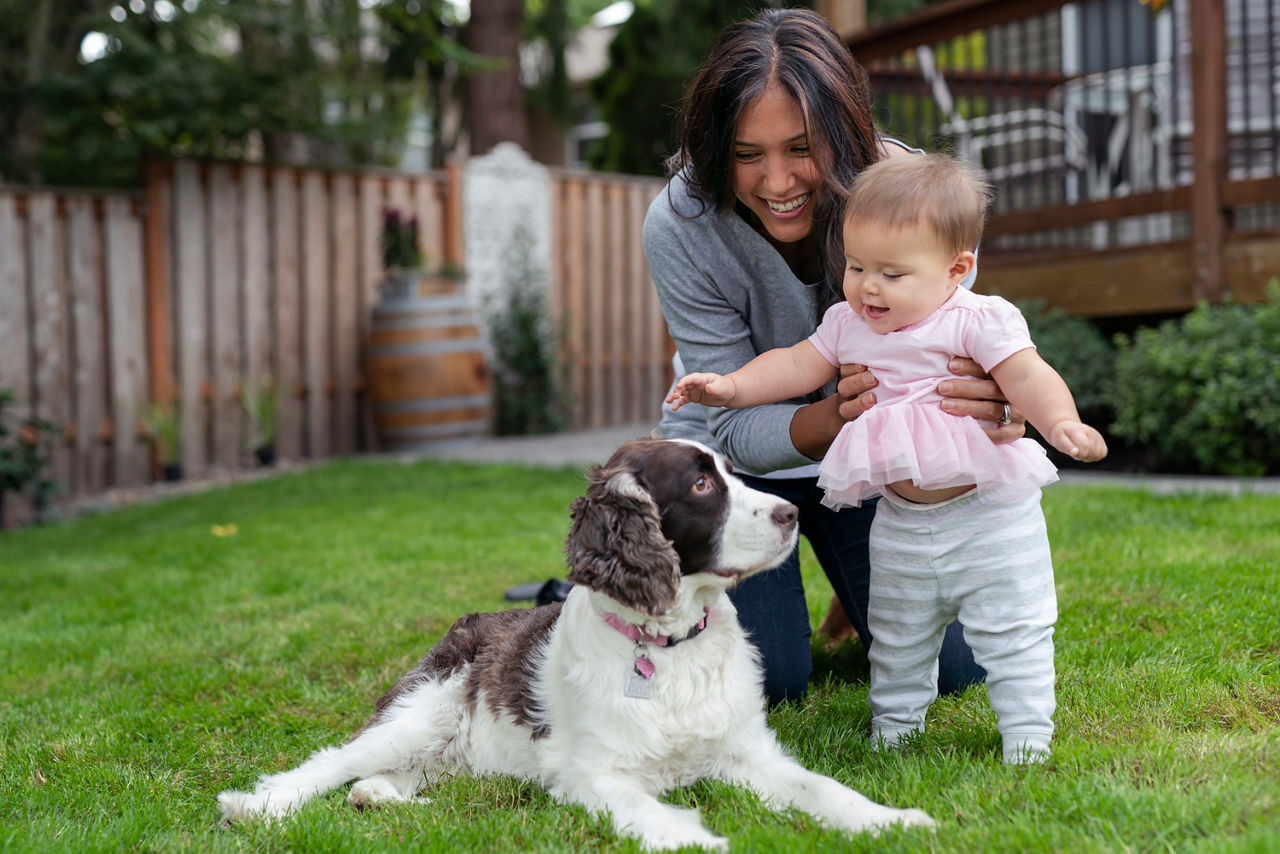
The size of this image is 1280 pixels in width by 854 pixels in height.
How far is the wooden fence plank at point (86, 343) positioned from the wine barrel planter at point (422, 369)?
219 cm

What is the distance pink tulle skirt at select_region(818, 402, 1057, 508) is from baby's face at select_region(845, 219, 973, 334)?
0.24 metres

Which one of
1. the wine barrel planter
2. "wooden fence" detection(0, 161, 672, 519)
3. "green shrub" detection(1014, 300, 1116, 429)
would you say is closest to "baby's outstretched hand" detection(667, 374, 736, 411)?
"green shrub" detection(1014, 300, 1116, 429)

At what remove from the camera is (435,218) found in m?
10.9

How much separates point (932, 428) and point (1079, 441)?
0.36 m

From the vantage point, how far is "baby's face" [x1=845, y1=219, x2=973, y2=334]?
8.63 feet

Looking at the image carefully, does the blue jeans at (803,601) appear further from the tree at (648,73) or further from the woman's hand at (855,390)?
the tree at (648,73)

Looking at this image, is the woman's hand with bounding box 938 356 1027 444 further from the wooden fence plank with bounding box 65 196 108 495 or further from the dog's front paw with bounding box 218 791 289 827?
the wooden fence plank with bounding box 65 196 108 495

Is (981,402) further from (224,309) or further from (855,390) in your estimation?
(224,309)

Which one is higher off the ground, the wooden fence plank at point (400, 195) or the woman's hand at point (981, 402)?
the wooden fence plank at point (400, 195)

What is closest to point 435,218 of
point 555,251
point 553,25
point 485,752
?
point 555,251

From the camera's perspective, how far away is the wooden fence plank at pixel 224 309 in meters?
9.80

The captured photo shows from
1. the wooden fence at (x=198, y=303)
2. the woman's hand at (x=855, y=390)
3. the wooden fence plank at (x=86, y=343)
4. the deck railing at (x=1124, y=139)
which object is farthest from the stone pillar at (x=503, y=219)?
the woman's hand at (x=855, y=390)

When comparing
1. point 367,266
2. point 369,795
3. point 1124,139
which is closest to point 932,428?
point 369,795

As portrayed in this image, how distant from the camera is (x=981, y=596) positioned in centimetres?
266
